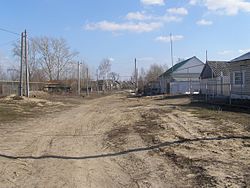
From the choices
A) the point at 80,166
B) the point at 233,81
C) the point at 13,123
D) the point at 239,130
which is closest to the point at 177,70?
the point at 233,81

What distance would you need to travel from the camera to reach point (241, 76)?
30234mm

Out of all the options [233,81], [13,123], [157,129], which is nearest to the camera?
[157,129]

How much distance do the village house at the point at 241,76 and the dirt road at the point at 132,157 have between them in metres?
14.6

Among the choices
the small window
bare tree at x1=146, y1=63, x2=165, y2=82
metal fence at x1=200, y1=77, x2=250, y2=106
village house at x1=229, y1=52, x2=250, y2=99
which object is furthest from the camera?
bare tree at x1=146, y1=63, x2=165, y2=82

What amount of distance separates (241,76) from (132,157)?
22.3 metres

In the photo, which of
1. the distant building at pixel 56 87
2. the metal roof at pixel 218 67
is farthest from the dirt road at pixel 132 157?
the distant building at pixel 56 87

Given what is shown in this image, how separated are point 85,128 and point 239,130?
21.9 ft

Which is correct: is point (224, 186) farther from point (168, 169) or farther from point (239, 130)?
point (239, 130)

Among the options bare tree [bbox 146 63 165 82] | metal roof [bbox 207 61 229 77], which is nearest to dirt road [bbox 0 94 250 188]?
metal roof [bbox 207 61 229 77]

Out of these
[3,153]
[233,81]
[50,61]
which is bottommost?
[3,153]

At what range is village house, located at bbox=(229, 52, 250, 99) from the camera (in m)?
29.0

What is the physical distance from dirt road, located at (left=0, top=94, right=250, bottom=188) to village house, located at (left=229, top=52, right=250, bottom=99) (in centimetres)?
1461

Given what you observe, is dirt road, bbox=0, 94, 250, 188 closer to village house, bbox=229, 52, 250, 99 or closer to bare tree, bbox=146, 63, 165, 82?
village house, bbox=229, 52, 250, 99

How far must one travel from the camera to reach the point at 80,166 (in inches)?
351
